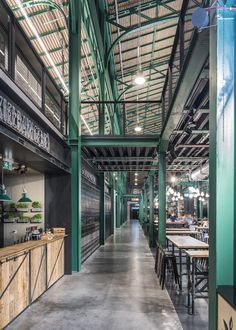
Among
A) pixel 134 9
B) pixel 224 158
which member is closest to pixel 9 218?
pixel 224 158

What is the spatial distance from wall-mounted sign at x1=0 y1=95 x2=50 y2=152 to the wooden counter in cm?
173

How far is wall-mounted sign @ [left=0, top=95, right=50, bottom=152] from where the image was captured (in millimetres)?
4494

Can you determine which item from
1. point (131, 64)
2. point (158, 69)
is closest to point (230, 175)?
point (131, 64)

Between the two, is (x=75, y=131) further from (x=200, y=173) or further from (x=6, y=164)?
(x=200, y=173)

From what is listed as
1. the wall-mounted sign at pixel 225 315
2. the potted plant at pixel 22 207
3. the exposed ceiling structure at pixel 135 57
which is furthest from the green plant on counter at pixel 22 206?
the wall-mounted sign at pixel 225 315

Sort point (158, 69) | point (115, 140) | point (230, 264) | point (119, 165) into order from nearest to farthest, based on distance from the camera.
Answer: point (230, 264) < point (115, 140) < point (119, 165) < point (158, 69)

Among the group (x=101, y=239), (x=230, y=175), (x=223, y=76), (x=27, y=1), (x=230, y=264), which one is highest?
(x=27, y=1)

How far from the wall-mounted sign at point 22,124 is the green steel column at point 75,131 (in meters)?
2.20

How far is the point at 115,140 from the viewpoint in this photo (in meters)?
9.52

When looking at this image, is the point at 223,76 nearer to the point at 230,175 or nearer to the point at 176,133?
the point at 230,175

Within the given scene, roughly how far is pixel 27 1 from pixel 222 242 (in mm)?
7620

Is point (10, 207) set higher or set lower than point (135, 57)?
lower

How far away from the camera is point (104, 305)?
6.09m

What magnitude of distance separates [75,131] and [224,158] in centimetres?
671
